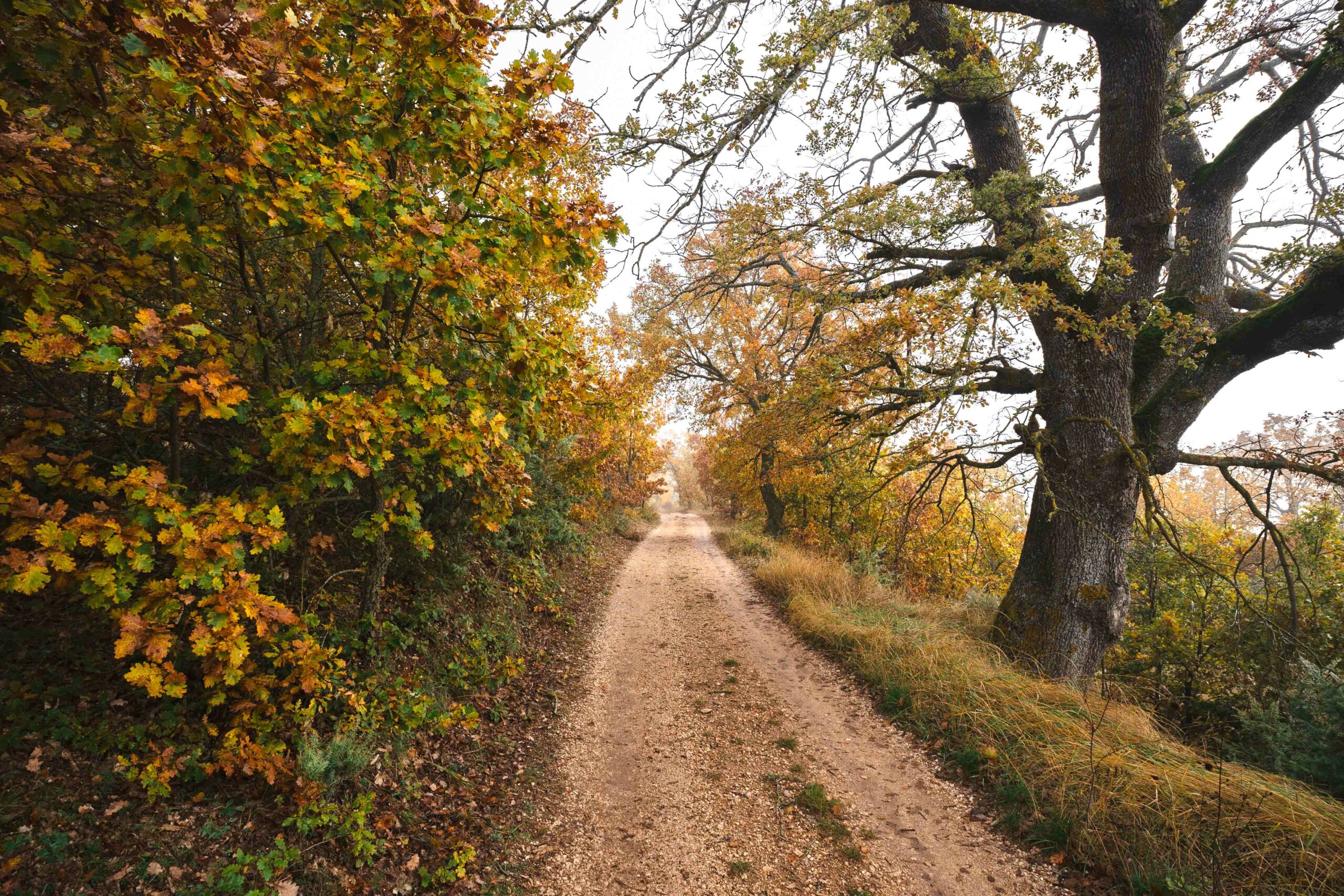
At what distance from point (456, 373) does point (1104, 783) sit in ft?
20.2

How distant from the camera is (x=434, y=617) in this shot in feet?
17.2

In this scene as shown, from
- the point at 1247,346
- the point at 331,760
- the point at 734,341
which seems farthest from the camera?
the point at 734,341

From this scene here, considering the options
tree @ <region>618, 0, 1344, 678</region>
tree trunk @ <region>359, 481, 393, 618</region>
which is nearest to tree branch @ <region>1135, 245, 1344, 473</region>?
tree @ <region>618, 0, 1344, 678</region>

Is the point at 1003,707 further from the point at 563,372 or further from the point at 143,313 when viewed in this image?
the point at 143,313

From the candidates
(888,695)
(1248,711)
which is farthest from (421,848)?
(1248,711)

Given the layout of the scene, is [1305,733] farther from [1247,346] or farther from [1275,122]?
[1275,122]

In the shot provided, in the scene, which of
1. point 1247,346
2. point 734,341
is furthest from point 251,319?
point 734,341

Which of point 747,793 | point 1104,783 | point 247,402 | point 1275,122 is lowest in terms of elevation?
point 747,793

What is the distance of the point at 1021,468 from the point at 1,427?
8644 mm

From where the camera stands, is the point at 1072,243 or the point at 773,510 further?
the point at 773,510

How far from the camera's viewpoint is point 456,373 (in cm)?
452

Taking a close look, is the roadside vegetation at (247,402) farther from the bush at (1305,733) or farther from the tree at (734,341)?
the bush at (1305,733)

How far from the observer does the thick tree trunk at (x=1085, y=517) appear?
5.78 m

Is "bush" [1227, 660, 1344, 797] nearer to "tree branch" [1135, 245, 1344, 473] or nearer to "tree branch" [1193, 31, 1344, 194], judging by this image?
"tree branch" [1135, 245, 1344, 473]
